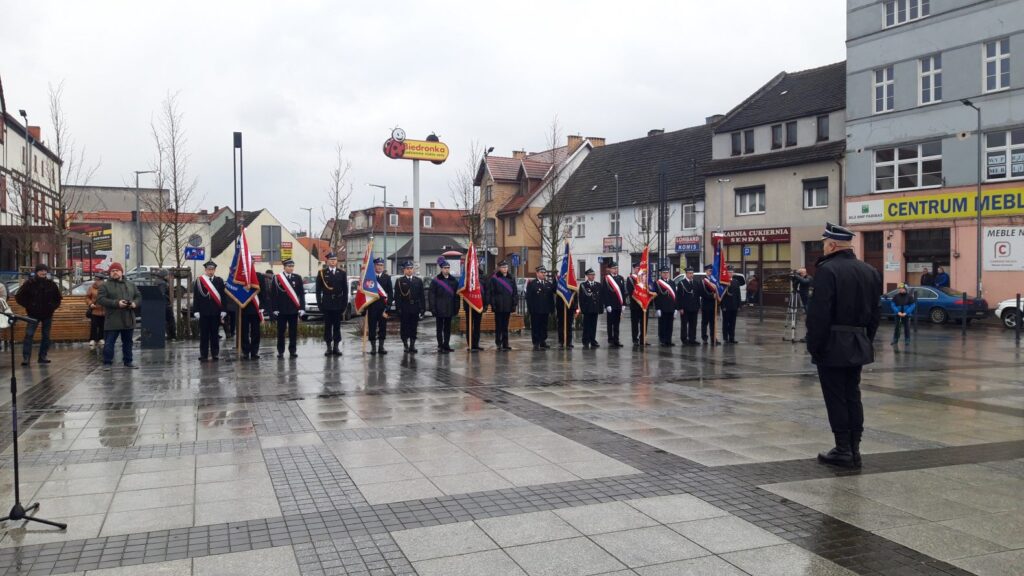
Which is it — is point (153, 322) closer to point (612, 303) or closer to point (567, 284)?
point (567, 284)

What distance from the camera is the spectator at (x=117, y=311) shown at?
48.8ft

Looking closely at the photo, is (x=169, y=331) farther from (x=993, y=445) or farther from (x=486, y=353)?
(x=993, y=445)

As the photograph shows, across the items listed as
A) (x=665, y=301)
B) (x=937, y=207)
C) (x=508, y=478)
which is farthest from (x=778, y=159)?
(x=508, y=478)

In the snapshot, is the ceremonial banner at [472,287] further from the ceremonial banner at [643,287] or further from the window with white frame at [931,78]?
the window with white frame at [931,78]

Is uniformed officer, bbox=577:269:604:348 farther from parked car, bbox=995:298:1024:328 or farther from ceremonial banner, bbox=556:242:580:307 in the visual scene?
parked car, bbox=995:298:1024:328

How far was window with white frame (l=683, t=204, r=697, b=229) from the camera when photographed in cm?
4859

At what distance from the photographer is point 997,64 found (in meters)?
32.0

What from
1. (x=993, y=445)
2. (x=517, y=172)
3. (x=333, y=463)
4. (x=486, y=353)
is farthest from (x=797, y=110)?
(x=333, y=463)

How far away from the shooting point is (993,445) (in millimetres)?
8188

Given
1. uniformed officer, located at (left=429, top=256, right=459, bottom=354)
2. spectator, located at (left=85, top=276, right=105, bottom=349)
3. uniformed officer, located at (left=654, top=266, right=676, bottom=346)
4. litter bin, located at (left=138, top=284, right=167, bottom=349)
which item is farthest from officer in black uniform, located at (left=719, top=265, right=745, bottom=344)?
spectator, located at (left=85, top=276, right=105, bottom=349)

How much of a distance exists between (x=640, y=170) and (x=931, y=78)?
2170 centimetres

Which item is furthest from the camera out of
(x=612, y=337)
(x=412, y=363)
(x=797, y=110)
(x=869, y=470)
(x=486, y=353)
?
(x=797, y=110)

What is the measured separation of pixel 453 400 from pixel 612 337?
919 cm

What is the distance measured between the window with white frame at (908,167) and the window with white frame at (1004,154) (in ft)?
6.71
